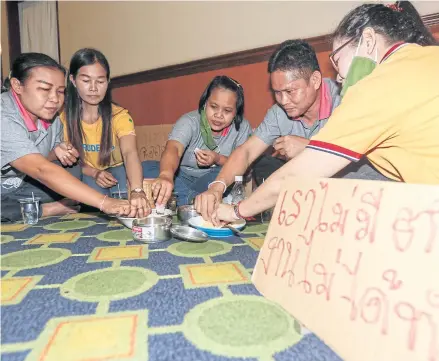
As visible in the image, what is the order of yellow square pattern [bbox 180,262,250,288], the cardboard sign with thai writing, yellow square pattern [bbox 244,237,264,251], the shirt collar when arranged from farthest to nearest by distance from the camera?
1. the shirt collar
2. yellow square pattern [bbox 244,237,264,251]
3. yellow square pattern [bbox 180,262,250,288]
4. the cardboard sign with thai writing

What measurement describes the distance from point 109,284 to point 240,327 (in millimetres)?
336

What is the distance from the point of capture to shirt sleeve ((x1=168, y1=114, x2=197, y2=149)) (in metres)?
1.72

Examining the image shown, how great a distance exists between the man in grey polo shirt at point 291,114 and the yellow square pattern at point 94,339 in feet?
1.92

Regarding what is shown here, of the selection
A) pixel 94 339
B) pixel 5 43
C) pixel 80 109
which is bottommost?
pixel 94 339

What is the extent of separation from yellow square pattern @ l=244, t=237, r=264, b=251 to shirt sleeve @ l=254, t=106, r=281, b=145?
539 millimetres

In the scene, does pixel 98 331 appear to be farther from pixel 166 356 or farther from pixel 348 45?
pixel 348 45

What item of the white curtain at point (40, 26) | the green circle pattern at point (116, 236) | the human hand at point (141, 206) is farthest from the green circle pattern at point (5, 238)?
the white curtain at point (40, 26)

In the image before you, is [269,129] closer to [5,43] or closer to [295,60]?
[295,60]

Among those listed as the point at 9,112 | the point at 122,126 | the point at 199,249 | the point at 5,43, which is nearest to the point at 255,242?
the point at 199,249

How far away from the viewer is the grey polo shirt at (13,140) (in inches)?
49.4

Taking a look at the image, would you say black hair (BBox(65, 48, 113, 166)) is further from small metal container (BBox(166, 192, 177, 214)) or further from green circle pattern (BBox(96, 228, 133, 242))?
green circle pattern (BBox(96, 228, 133, 242))

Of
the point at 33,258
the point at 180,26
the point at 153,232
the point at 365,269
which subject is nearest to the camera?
the point at 365,269

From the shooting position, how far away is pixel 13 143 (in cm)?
125

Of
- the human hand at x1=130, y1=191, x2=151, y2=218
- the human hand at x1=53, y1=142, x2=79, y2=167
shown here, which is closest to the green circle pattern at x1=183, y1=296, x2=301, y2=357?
the human hand at x1=130, y1=191, x2=151, y2=218
